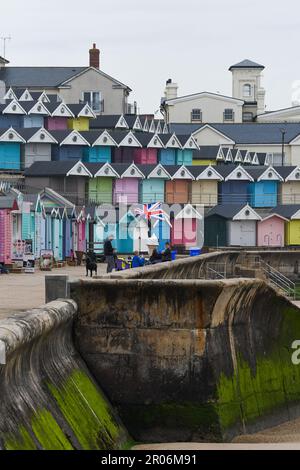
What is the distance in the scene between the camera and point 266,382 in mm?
17797

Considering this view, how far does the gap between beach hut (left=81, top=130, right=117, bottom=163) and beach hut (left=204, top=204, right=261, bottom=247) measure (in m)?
9.23

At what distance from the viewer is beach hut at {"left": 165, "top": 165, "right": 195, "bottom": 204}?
92.3 metres

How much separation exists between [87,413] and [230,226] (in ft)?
243

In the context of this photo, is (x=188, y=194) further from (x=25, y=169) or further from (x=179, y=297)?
(x=179, y=297)

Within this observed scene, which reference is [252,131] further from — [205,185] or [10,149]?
[10,149]

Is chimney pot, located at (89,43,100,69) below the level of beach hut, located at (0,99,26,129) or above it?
above

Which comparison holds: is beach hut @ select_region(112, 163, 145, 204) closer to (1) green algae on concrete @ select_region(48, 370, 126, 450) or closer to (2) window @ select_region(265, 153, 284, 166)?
(2) window @ select_region(265, 153, 284, 166)

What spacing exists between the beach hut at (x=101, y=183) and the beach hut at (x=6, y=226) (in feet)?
119

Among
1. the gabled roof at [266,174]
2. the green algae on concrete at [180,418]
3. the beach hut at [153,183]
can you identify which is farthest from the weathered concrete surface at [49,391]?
the gabled roof at [266,174]

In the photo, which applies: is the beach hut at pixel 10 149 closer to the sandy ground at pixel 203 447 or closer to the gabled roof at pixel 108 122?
the gabled roof at pixel 108 122

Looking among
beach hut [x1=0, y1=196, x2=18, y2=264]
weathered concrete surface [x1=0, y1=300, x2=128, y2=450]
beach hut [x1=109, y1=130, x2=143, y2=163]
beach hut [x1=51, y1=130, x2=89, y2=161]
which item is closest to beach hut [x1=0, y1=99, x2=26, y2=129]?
beach hut [x1=51, y1=130, x2=89, y2=161]

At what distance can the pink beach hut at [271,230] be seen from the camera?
294 feet

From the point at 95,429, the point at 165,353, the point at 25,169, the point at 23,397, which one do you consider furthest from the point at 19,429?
the point at 25,169
